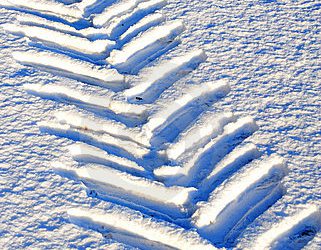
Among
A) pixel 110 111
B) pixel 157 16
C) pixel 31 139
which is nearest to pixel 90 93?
pixel 110 111

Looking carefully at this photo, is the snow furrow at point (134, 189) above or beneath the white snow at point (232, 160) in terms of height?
beneath

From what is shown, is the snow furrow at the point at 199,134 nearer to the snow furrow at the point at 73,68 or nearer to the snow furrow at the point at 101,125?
the snow furrow at the point at 101,125

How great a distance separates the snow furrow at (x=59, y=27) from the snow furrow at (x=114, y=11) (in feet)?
0.15

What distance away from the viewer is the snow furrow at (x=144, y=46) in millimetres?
2168

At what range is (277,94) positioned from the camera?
6.61ft

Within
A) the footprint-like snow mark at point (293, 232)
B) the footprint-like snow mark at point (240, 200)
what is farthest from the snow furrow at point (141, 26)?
the footprint-like snow mark at point (293, 232)

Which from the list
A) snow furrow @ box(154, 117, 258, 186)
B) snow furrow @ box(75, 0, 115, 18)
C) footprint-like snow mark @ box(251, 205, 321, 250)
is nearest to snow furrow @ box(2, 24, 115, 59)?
snow furrow @ box(75, 0, 115, 18)

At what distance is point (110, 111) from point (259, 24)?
665mm

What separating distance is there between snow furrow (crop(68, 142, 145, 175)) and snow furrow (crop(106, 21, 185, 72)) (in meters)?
0.38

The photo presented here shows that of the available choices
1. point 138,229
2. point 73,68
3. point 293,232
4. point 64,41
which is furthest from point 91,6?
point 293,232

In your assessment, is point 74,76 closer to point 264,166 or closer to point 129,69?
point 129,69

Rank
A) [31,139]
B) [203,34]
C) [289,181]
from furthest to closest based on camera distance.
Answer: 1. [203,34]
2. [31,139]
3. [289,181]

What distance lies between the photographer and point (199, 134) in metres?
1.91

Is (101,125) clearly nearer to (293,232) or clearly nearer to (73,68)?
(73,68)
